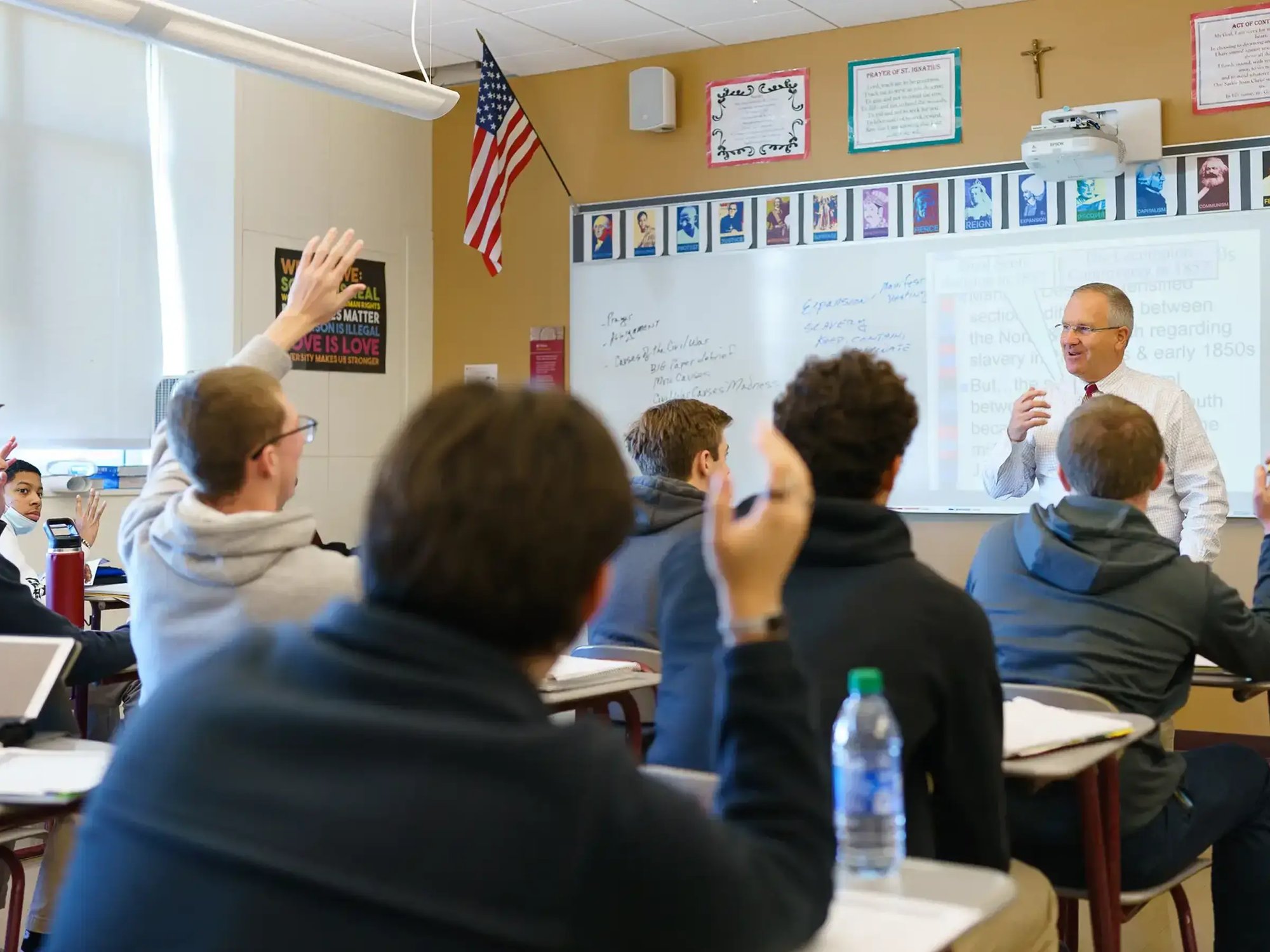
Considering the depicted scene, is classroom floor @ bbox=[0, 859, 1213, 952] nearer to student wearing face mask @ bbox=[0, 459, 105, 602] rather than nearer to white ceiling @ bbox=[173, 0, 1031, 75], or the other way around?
student wearing face mask @ bbox=[0, 459, 105, 602]

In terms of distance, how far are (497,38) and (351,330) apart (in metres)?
1.55

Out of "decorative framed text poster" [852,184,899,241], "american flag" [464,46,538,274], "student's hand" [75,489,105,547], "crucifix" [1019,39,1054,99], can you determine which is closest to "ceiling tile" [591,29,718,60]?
"american flag" [464,46,538,274]

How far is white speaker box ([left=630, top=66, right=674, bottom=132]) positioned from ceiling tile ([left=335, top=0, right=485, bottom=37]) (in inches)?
33.0

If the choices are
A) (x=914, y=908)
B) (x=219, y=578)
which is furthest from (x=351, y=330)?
(x=914, y=908)

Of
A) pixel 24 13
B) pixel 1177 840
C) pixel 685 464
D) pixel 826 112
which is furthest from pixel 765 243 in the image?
pixel 1177 840

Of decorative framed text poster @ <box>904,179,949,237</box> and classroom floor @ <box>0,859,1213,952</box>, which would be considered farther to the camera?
decorative framed text poster @ <box>904,179,949,237</box>

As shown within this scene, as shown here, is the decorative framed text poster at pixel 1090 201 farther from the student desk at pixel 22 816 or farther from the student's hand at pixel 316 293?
the student desk at pixel 22 816

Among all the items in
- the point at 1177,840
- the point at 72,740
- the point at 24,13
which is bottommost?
the point at 1177,840

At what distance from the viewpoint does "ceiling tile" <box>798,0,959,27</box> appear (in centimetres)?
557

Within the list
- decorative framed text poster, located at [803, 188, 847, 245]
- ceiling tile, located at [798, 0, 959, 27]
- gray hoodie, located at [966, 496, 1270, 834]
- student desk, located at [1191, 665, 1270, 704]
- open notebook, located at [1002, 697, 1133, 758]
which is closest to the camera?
open notebook, located at [1002, 697, 1133, 758]

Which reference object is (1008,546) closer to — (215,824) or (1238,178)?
(215,824)

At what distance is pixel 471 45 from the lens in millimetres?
6262

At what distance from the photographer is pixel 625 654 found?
11.0 feet

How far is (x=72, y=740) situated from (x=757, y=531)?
1.74m
